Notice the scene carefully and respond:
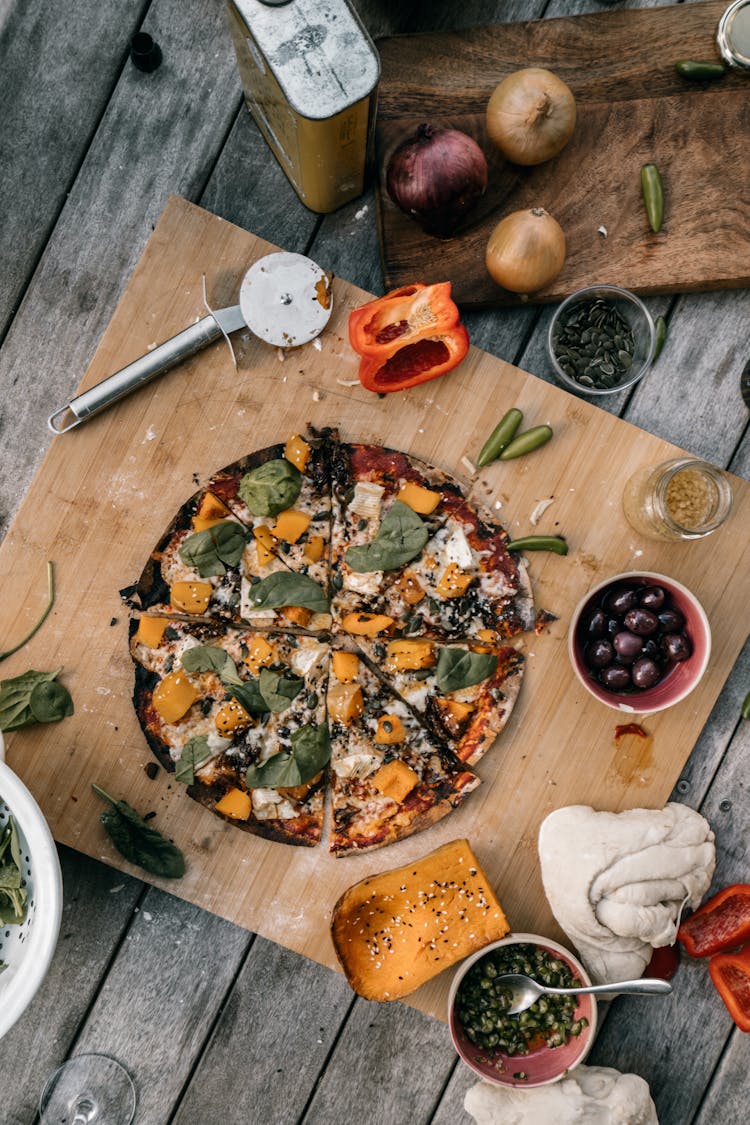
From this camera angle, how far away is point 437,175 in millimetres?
2613

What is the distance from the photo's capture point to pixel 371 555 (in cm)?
273

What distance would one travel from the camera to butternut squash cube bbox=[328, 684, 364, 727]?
278 cm

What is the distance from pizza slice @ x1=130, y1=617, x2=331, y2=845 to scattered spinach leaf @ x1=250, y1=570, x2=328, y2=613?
17cm

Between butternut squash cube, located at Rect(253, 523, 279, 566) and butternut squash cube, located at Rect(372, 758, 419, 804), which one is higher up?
butternut squash cube, located at Rect(253, 523, 279, 566)

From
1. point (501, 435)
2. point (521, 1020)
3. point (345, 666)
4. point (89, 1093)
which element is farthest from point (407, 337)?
point (89, 1093)

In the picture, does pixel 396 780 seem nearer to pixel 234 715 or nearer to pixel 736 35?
pixel 234 715

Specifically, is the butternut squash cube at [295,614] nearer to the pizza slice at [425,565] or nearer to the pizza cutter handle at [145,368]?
the pizza slice at [425,565]

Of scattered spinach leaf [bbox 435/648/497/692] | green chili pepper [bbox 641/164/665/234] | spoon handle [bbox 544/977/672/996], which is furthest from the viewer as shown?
green chili pepper [bbox 641/164/665/234]

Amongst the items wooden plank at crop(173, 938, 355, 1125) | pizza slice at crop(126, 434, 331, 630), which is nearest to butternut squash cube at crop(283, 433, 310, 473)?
pizza slice at crop(126, 434, 331, 630)

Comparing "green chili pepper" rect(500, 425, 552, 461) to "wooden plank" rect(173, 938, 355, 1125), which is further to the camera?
"wooden plank" rect(173, 938, 355, 1125)

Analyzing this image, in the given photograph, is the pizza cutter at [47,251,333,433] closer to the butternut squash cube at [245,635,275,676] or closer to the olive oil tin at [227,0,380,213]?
the olive oil tin at [227,0,380,213]

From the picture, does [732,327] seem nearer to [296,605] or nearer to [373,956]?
[296,605]

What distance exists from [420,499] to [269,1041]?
2034mm


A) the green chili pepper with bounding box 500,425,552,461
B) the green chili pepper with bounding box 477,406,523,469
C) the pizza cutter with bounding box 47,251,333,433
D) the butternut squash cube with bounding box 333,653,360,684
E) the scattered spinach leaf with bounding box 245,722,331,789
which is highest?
the pizza cutter with bounding box 47,251,333,433
